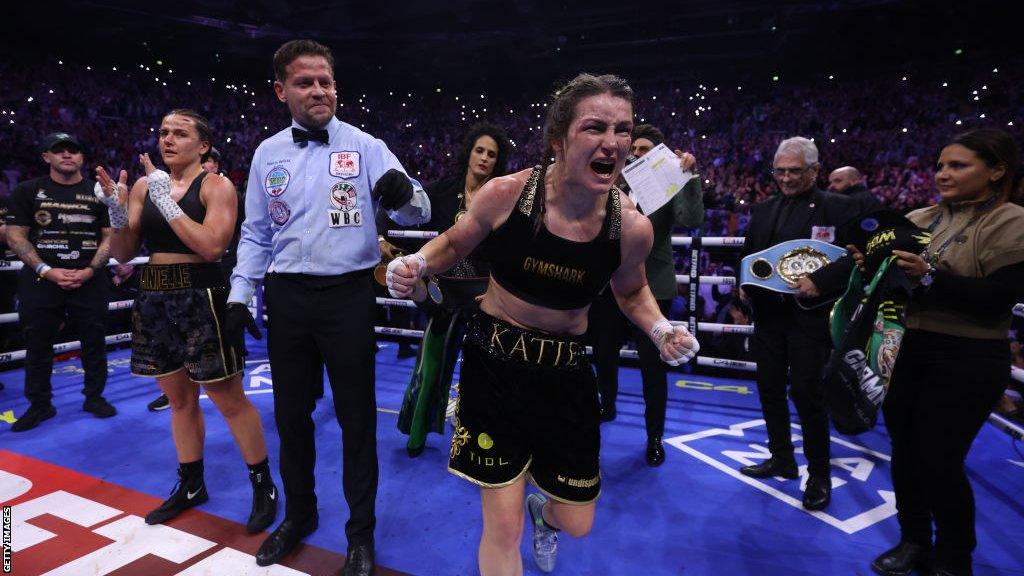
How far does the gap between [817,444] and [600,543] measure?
4.35 ft

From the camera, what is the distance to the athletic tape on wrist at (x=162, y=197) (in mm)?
2262

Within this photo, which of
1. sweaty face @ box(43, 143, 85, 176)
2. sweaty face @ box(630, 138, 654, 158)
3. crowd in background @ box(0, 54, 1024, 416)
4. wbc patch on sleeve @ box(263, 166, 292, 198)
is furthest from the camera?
crowd in background @ box(0, 54, 1024, 416)

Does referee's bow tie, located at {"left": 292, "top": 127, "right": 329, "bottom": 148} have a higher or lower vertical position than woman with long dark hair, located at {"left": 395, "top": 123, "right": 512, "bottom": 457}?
higher

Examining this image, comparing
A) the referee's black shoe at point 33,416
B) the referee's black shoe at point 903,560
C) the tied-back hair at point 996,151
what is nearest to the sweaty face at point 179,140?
the referee's black shoe at point 33,416

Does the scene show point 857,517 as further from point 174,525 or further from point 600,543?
point 174,525

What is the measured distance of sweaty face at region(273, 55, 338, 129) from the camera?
2.14 meters

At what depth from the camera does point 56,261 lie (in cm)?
399

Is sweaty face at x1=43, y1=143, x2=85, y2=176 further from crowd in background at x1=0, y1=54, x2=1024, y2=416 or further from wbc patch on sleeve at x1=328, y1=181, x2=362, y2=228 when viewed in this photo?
crowd in background at x1=0, y1=54, x2=1024, y2=416

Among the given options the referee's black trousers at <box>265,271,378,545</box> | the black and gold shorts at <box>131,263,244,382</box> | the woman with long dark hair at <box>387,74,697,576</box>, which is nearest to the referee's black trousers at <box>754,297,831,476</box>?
the woman with long dark hair at <box>387,74,697,576</box>

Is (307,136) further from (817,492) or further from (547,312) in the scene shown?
(817,492)

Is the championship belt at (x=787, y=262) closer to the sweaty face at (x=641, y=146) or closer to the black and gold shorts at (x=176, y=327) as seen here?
the sweaty face at (x=641, y=146)

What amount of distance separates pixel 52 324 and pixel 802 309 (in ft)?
17.5

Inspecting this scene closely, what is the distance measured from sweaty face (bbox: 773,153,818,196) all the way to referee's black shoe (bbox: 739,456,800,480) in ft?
5.16

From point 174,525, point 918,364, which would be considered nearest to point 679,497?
point 918,364
